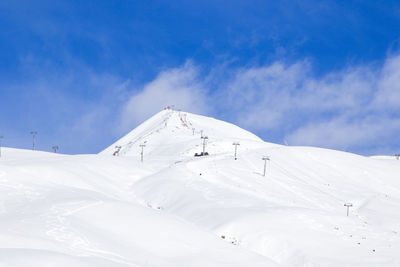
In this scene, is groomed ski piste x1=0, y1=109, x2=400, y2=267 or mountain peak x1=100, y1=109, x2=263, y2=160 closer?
groomed ski piste x1=0, y1=109, x2=400, y2=267

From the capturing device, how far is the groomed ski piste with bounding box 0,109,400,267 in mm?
16922

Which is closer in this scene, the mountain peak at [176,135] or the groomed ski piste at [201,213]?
the groomed ski piste at [201,213]

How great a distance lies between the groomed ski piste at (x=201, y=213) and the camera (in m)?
16.9

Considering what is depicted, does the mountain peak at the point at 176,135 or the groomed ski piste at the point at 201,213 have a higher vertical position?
the mountain peak at the point at 176,135

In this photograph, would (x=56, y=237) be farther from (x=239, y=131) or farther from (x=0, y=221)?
(x=239, y=131)

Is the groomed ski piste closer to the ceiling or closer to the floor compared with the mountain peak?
closer to the floor

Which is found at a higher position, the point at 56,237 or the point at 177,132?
the point at 177,132

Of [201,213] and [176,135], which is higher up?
[176,135]

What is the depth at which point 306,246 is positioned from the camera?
22.7m

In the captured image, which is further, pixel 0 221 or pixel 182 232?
pixel 182 232

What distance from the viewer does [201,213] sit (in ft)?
98.5

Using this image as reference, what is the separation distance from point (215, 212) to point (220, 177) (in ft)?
54.8

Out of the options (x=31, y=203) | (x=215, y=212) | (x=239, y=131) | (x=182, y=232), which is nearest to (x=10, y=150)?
(x=31, y=203)

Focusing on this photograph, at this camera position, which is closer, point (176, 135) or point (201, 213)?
point (201, 213)
